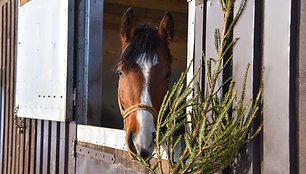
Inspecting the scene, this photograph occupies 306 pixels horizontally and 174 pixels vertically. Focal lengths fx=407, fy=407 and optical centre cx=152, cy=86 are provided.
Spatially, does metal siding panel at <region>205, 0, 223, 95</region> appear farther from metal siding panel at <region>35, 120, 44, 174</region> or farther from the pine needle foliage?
metal siding panel at <region>35, 120, 44, 174</region>

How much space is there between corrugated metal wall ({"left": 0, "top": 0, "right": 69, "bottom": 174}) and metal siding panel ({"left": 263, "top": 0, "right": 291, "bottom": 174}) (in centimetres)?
180

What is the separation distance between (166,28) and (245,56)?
649 mm

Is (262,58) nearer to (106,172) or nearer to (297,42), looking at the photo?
(297,42)

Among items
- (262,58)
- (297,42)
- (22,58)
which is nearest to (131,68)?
(262,58)

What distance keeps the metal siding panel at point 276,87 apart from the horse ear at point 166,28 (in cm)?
68

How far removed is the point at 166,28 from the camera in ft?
6.81

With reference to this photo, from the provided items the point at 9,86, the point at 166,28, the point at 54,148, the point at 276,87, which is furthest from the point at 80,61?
the point at 276,87

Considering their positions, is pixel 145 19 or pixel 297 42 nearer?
pixel 297 42

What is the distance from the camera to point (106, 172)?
7.97ft

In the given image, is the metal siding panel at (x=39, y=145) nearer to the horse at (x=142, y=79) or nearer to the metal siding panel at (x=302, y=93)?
the horse at (x=142, y=79)

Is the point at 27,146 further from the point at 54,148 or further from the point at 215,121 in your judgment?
the point at 215,121

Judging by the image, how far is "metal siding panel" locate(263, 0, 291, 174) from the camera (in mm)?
1366

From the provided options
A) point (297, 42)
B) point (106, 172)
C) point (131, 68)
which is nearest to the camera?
point (297, 42)

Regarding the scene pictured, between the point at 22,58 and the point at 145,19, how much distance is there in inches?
48.1
